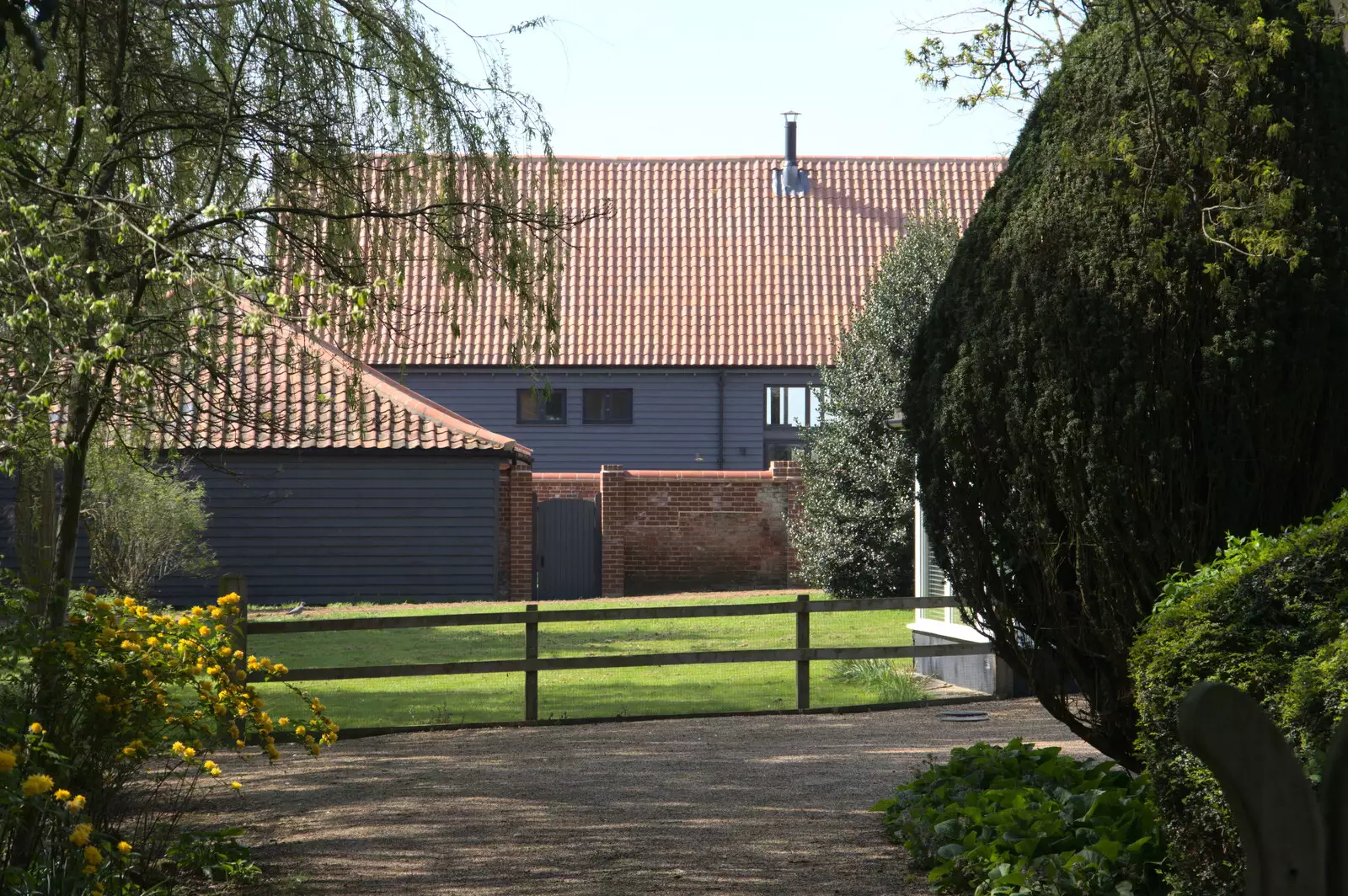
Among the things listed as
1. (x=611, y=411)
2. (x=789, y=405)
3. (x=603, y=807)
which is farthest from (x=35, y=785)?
(x=789, y=405)

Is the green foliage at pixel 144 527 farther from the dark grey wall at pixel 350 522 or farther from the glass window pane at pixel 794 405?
the glass window pane at pixel 794 405

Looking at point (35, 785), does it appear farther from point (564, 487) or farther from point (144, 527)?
point (564, 487)

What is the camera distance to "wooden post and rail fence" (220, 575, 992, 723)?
36.5 feet

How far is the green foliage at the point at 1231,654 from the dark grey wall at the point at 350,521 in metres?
19.5

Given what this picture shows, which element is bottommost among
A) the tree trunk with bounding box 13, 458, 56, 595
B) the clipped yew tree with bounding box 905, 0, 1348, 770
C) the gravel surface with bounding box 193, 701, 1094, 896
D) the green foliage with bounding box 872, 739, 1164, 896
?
the gravel surface with bounding box 193, 701, 1094, 896

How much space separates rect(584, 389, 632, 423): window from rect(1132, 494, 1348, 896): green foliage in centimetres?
2682

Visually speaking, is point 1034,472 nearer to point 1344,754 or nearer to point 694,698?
point 1344,754

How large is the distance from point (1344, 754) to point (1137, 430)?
272cm

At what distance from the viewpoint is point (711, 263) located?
108ft

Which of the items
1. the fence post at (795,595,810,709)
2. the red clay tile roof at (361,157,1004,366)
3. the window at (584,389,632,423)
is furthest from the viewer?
the window at (584,389,632,423)

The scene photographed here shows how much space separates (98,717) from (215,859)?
1.02 meters

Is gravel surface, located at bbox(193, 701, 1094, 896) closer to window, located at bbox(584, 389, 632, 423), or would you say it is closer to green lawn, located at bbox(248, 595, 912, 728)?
green lawn, located at bbox(248, 595, 912, 728)

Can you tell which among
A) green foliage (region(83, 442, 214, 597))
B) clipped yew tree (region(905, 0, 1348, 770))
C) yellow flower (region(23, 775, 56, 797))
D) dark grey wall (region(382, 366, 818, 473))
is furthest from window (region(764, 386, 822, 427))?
yellow flower (region(23, 775, 56, 797))

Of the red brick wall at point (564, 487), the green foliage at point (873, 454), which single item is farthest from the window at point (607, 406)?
the green foliage at point (873, 454)
